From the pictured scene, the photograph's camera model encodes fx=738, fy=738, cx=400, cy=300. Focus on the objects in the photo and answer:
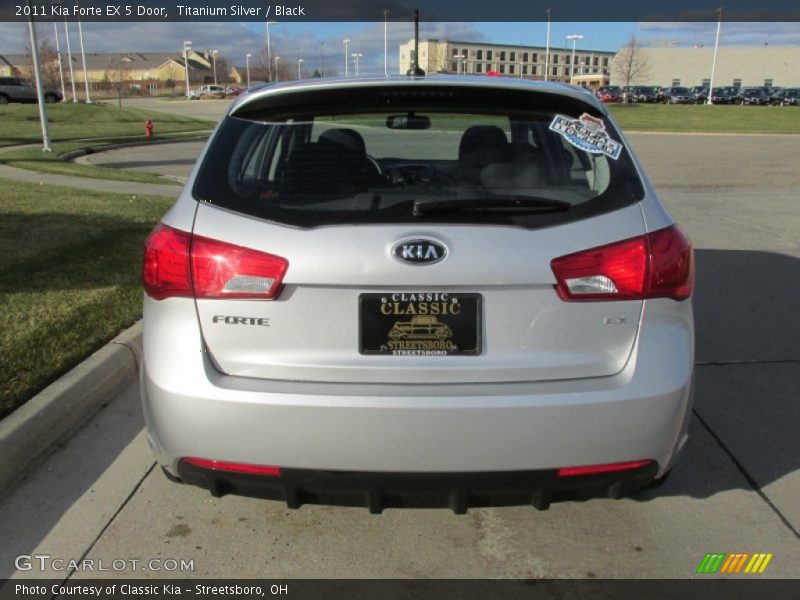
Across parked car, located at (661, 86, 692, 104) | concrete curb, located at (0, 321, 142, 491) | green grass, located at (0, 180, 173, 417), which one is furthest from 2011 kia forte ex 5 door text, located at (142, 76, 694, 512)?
parked car, located at (661, 86, 692, 104)

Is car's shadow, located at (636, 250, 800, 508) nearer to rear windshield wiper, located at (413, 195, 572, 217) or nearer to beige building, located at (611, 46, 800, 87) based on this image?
rear windshield wiper, located at (413, 195, 572, 217)

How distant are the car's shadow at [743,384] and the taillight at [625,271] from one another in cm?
116

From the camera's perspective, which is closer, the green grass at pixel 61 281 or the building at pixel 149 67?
the green grass at pixel 61 281

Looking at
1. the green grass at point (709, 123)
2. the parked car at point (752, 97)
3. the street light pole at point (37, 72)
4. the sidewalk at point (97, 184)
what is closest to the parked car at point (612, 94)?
A: the parked car at point (752, 97)

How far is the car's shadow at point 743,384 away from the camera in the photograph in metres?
3.39

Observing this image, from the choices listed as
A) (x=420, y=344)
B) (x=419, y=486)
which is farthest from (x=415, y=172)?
(x=419, y=486)

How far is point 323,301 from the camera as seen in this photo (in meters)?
2.36

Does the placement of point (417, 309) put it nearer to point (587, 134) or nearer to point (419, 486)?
point (419, 486)

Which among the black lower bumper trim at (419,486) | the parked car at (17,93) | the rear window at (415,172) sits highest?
the rear window at (415,172)

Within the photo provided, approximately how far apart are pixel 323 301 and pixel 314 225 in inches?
9.7

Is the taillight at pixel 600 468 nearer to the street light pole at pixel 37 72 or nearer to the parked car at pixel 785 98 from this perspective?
the street light pole at pixel 37 72

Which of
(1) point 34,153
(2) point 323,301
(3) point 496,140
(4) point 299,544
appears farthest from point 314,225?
(1) point 34,153

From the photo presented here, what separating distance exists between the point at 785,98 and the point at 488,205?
7956 centimetres
